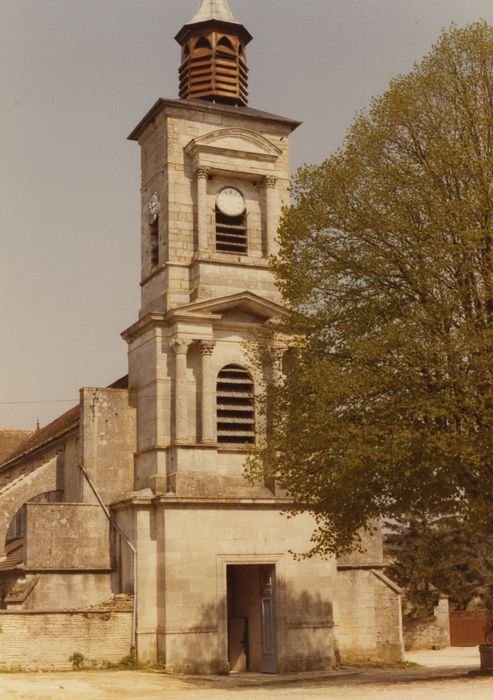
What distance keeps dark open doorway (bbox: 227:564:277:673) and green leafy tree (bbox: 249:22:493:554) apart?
641 centimetres

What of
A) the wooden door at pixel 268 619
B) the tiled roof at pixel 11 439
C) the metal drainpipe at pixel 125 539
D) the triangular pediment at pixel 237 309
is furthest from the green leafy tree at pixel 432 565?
the tiled roof at pixel 11 439

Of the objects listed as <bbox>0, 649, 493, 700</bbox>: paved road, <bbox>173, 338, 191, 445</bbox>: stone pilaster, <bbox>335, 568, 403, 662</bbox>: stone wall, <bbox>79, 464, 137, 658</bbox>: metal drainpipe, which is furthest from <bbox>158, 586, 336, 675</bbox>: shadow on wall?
<bbox>173, 338, 191, 445</bbox>: stone pilaster

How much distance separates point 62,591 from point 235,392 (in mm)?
6900

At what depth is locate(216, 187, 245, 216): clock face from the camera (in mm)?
28125

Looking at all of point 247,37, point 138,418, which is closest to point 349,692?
point 138,418

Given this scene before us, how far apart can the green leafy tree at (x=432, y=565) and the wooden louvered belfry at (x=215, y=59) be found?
1543 centimetres

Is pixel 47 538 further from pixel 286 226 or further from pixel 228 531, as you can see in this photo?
pixel 286 226

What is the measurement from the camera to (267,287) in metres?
28.0

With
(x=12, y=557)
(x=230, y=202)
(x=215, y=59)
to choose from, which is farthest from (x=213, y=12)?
(x=12, y=557)

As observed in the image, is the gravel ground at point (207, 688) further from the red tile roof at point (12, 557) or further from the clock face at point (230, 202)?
the clock face at point (230, 202)

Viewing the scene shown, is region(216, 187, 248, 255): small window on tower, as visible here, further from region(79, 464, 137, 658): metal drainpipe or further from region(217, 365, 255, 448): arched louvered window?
region(79, 464, 137, 658): metal drainpipe

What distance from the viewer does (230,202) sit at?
1113 inches

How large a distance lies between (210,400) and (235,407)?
37.1 inches

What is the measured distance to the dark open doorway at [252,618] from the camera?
84.9ft
